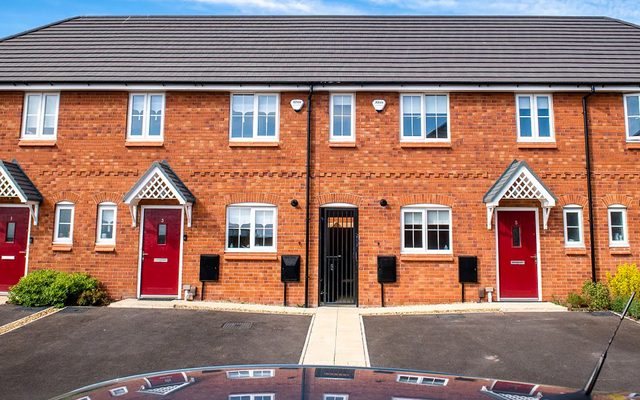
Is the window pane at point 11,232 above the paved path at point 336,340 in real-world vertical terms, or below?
above

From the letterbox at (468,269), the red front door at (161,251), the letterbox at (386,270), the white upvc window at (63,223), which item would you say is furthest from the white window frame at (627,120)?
the white upvc window at (63,223)

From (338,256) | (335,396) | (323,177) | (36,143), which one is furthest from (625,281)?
(36,143)

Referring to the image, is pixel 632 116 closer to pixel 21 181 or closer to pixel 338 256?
pixel 338 256

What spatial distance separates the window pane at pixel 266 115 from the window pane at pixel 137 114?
10.9ft

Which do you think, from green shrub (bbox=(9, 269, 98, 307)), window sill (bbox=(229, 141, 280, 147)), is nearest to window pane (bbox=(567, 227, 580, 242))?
window sill (bbox=(229, 141, 280, 147))

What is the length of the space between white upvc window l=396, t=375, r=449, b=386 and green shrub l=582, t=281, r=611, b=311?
9.69 meters

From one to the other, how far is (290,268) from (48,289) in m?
5.86

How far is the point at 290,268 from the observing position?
1022 centimetres

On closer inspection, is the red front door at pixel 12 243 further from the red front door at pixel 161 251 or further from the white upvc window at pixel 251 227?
the white upvc window at pixel 251 227

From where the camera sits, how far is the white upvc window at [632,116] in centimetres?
1078

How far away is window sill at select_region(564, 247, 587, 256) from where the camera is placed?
1029 centimetres

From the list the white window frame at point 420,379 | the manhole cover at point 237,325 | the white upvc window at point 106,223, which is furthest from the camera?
the white upvc window at point 106,223

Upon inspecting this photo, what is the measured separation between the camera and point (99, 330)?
7.91m

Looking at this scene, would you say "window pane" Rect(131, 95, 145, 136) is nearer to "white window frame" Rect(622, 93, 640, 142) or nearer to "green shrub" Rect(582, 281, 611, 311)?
"green shrub" Rect(582, 281, 611, 311)
